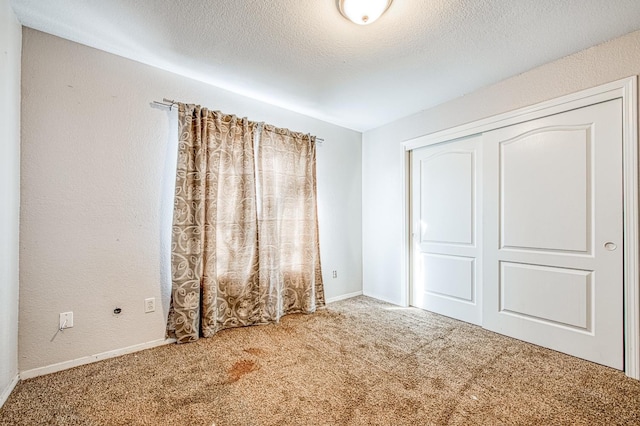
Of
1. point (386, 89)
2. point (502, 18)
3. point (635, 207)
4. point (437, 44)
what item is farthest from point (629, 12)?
point (386, 89)

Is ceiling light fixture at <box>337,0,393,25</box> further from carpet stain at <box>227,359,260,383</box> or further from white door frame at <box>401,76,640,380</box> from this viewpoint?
carpet stain at <box>227,359,260,383</box>

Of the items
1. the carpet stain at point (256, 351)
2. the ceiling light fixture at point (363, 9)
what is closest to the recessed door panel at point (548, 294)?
the carpet stain at point (256, 351)

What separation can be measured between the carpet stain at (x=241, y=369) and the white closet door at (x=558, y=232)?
222cm

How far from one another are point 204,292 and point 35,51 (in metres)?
2.12

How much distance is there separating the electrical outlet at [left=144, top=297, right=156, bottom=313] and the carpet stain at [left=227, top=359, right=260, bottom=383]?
885 millimetres

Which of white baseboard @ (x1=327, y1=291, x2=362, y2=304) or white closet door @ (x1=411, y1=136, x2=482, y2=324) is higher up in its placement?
white closet door @ (x1=411, y1=136, x2=482, y2=324)

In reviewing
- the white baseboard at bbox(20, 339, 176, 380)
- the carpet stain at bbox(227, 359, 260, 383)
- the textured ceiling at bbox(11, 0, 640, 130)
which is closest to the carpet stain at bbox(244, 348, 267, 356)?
the carpet stain at bbox(227, 359, 260, 383)

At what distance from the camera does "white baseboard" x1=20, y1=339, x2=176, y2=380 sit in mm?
1871

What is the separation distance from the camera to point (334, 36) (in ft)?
6.46

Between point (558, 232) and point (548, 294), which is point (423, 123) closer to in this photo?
point (558, 232)

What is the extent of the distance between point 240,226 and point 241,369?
1276 millimetres

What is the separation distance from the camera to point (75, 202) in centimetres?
203

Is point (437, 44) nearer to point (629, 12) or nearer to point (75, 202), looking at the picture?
point (629, 12)

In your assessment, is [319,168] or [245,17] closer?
[245,17]
